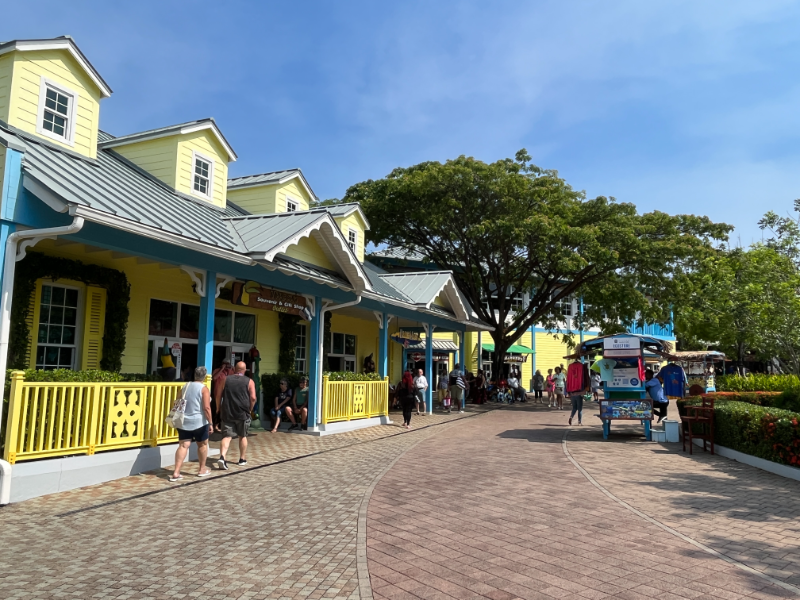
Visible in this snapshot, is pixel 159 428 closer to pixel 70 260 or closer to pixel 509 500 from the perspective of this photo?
pixel 70 260

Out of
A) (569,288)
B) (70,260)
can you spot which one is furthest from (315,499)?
(569,288)

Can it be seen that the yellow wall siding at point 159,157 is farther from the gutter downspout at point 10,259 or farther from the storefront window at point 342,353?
the storefront window at point 342,353

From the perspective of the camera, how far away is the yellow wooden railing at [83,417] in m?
7.46

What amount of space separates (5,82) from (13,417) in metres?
6.27

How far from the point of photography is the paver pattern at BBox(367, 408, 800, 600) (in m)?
4.75

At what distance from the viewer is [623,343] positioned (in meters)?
14.5

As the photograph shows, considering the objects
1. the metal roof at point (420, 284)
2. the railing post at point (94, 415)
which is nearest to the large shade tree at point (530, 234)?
the metal roof at point (420, 284)

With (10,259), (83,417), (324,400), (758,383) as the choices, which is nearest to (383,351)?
(324,400)

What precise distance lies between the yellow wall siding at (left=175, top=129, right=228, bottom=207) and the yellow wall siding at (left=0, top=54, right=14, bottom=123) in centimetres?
414

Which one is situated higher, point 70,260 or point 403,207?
point 403,207

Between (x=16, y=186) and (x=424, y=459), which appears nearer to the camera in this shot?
(x=16, y=186)

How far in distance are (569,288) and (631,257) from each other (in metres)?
2.94

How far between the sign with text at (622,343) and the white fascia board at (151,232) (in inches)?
336

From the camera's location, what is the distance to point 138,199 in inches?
392
